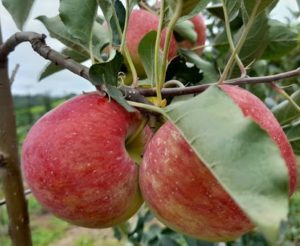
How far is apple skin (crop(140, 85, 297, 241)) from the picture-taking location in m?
0.60

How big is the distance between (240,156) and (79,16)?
356 millimetres

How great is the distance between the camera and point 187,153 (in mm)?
600

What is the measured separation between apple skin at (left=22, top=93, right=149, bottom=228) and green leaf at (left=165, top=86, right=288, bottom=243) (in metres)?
0.15

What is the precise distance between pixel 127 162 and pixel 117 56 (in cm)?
13

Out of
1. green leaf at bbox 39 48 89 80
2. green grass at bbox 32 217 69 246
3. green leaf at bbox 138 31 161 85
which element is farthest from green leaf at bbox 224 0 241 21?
green grass at bbox 32 217 69 246

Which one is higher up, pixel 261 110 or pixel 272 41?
pixel 261 110

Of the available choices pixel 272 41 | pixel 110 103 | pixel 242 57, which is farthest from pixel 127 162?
pixel 272 41

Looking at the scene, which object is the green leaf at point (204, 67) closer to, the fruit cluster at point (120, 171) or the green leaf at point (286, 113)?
the green leaf at point (286, 113)

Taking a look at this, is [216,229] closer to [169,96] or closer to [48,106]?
[169,96]

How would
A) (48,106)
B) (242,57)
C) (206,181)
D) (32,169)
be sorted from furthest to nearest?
(48,106), (242,57), (32,169), (206,181)

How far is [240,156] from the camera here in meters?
0.48

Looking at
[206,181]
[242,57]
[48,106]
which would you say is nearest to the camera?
[206,181]

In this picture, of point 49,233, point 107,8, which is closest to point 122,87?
point 107,8

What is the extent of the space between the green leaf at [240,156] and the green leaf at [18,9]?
0.42 meters
